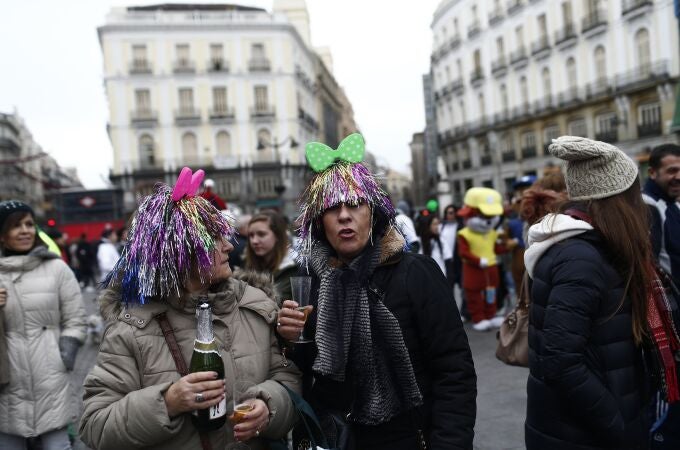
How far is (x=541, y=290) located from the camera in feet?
6.93

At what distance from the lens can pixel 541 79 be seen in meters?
32.8

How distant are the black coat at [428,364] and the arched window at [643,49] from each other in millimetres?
28963

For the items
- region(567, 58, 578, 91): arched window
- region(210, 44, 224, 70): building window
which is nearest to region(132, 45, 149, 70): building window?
region(210, 44, 224, 70): building window

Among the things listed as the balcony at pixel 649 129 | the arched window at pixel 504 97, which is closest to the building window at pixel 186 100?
the arched window at pixel 504 97

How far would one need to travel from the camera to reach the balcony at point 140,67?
38062mm

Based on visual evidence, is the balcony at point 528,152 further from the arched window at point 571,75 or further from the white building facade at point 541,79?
the arched window at point 571,75

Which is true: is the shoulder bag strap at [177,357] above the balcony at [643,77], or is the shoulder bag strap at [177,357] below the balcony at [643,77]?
below

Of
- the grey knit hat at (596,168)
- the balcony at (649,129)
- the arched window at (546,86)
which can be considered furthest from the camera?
the arched window at (546,86)

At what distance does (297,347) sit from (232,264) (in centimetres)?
344

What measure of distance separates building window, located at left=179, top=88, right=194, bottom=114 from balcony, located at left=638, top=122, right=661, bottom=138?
28.7m

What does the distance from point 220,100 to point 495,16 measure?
20.0 metres

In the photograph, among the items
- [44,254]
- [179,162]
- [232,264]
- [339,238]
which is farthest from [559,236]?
[179,162]

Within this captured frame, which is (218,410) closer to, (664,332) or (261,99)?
(664,332)

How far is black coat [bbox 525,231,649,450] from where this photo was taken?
6.29ft
